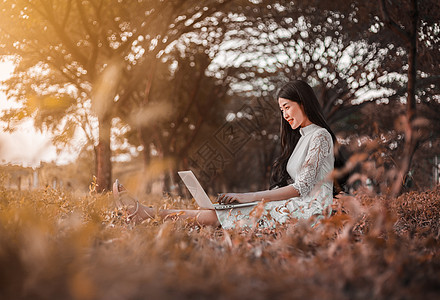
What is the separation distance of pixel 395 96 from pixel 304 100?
7.51 metres

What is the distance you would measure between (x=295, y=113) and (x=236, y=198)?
3.57 feet

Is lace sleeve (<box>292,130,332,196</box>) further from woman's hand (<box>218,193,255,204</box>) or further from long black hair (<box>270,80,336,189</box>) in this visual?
woman's hand (<box>218,193,255,204</box>)

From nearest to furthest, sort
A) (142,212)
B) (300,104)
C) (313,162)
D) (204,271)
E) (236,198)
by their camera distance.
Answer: (204,271)
(236,198)
(313,162)
(142,212)
(300,104)

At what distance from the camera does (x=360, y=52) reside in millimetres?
11156

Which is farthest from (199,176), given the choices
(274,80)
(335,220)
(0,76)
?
(335,220)

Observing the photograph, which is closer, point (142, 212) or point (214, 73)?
point (142, 212)

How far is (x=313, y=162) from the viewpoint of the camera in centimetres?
393

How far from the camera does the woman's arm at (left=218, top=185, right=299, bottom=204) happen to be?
3.83 meters

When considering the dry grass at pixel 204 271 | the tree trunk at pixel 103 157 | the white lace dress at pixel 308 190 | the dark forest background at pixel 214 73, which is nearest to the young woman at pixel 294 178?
the white lace dress at pixel 308 190

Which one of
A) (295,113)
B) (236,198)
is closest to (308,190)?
(236,198)

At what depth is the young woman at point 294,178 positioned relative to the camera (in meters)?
3.84

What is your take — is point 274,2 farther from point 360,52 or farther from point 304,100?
point 304,100

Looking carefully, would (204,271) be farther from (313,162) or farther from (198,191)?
(313,162)

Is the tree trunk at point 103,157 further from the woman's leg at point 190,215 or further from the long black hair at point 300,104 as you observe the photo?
the long black hair at point 300,104
